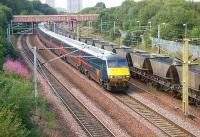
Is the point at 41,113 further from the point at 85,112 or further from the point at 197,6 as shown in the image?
the point at 197,6

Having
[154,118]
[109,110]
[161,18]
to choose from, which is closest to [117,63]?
[109,110]

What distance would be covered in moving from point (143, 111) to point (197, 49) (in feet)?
84.7

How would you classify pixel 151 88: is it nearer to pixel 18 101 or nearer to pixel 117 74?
pixel 117 74

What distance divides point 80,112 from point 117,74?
643 centimetres

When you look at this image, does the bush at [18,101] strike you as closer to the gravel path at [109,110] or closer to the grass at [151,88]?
the gravel path at [109,110]

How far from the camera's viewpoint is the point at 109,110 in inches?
1190

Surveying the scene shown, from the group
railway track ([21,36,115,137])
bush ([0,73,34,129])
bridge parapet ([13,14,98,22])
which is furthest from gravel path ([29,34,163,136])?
bridge parapet ([13,14,98,22])

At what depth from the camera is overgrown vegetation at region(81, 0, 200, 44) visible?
65.7 m

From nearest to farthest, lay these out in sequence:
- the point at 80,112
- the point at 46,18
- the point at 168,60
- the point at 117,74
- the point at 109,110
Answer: the point at 80,112 < the point at 109,110 < the point at 117,74 < the point at 168,60 < the point at 46,18

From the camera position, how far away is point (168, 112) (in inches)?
1156

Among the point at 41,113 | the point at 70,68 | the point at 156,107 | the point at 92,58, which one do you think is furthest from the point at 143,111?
the point at 70,68

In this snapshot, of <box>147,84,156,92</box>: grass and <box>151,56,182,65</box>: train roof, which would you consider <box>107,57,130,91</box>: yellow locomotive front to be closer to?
<box>147,84,156,92</box>: grass

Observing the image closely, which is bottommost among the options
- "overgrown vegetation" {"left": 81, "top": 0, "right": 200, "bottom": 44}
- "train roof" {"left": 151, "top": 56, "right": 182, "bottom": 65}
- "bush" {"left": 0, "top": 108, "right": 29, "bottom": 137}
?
"bush" {"left": 0, "top": 108, "right": 29, "bottom": 137}

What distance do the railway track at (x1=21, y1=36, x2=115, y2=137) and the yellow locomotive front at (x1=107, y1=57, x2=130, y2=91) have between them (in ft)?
10.6
